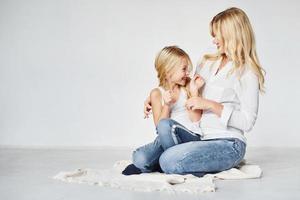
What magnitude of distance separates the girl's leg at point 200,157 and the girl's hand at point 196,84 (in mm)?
264

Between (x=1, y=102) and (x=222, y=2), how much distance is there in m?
1.99

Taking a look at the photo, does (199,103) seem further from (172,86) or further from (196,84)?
(172,86)

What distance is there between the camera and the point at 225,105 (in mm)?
2859

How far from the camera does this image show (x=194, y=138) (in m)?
2.85

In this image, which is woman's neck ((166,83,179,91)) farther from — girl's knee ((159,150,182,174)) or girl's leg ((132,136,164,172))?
girl's knee ((159,150,182,174))

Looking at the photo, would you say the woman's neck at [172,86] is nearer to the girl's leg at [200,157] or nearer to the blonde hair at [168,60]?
the blonde hair at [168,60]

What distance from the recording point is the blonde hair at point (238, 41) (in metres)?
2.83

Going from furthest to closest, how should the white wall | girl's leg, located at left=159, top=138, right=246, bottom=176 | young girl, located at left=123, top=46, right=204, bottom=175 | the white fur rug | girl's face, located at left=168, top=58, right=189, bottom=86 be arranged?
the white wall
girl's face, located at left=168, top=58, right=189, bottom=86
young girl, located at left=123, top=46, right=204, bottom=175
girl's leg, located at left=159, top=138, right=246, bottom=176
the white fur rug

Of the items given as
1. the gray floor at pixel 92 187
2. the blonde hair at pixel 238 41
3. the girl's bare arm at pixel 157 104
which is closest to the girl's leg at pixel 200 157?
the gray floor at pixel 92 187

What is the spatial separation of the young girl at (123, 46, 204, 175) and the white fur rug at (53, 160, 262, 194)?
0.34ft

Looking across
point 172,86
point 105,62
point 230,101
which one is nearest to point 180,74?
point 172,86

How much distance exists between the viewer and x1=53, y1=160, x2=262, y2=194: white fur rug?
242 cm

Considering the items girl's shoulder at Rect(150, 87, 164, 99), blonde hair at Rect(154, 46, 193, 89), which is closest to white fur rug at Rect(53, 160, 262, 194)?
girl's shoulder at Rect(150, 87, 164, 99)

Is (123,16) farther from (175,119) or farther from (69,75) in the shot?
(175,119)
